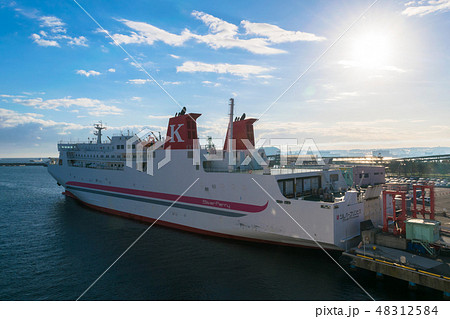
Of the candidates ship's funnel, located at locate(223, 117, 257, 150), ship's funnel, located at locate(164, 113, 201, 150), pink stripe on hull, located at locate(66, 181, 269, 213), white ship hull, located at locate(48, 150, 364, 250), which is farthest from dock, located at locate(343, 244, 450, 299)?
ship's funnel, located at locate(164, 113, 201, 150)

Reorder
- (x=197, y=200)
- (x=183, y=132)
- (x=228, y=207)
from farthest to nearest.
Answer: (x=183, y=132)
(x=197, y=200)
(x=228, y=207)

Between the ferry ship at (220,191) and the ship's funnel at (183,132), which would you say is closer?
the ferry ship at (220,191)

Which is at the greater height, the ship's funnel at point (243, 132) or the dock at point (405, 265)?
the ship's funnel at point (243, 132)

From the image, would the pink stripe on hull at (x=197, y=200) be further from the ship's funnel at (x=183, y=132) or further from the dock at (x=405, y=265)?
the dock at (x=405, y=265)

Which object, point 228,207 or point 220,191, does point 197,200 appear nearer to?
point 220,191

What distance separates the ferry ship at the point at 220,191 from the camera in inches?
594

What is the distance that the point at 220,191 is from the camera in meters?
18.0

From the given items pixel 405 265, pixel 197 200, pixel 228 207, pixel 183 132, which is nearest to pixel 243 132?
pixel 183 132

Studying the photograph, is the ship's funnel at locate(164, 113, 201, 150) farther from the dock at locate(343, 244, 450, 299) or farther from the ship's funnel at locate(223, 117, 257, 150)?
the dock at locate(343, 244, 450, 299)

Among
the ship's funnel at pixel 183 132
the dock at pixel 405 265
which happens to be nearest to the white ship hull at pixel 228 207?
the dock at pixel 405 265

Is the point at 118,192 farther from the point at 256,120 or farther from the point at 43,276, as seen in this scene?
the point at 256,120

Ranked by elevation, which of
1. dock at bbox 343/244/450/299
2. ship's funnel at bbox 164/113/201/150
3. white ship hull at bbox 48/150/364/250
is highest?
ship's funnel at bbox 164/113/201/150

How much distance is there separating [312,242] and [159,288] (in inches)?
336

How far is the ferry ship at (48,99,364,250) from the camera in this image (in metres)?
15.1
